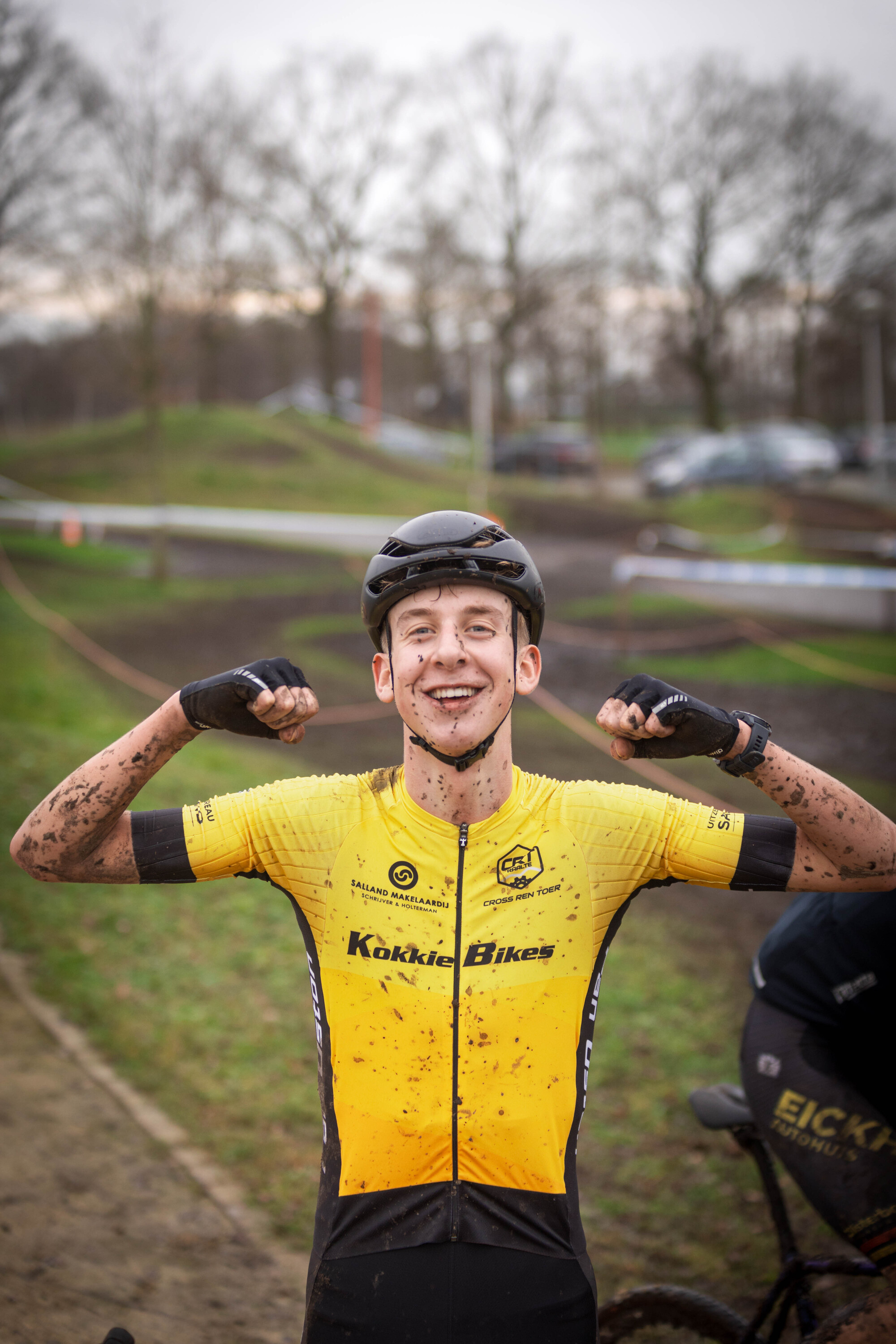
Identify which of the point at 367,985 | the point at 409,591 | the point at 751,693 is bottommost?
the point at 751,693

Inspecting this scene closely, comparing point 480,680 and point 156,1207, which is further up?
point 480,680

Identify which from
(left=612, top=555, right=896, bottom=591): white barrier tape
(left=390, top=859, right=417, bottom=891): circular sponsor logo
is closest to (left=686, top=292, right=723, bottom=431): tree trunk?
(left=612, top=555, right=896, bottom=591): white barrier tape

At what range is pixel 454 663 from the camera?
7.32ft

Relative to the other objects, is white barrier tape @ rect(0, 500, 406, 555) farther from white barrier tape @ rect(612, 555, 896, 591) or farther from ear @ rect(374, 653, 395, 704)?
ear @ rect(374, 653, 395, 704)

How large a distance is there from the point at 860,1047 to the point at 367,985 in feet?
5.87

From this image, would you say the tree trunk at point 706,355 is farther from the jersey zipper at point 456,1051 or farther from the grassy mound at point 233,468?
the jersey zipper at point 456,1051

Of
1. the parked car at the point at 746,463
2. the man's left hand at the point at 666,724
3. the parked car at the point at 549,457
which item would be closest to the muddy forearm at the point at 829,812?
the man's left hand at the point at 666,724

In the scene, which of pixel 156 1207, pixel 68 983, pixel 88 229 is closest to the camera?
pixel 156 1207

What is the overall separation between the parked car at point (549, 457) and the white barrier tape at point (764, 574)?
667 inches

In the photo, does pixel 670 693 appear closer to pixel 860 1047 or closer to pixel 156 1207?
A: pixel 860 1047

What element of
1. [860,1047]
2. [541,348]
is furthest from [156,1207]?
[541,348]

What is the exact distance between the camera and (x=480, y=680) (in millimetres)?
2258

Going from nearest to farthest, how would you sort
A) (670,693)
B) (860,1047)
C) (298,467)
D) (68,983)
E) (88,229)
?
(670,693), (860,1047), (68,983), (88,229), (298,467)

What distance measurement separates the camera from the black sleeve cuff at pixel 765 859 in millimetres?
2336
